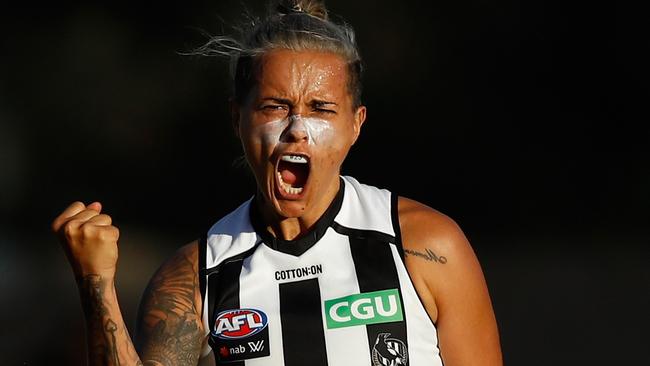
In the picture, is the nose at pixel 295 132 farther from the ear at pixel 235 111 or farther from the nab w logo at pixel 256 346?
the nab w logo at pixel 256 346

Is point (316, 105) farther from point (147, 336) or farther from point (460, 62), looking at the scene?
point (460, 62)

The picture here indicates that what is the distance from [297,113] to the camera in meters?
2.47

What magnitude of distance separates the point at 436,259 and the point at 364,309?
22cm

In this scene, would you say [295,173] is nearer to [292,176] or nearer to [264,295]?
[292,176]

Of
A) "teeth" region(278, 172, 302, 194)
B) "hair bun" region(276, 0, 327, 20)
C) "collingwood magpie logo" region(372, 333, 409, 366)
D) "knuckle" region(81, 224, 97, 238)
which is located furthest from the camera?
"hair bun" region(276, 0, 327, 20)

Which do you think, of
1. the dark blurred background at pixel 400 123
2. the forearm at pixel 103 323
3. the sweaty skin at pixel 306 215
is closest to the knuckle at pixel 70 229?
the forearm at pixel 103 323

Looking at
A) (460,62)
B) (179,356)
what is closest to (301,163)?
(179,356)

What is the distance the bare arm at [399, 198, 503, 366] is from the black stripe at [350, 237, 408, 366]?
5cm

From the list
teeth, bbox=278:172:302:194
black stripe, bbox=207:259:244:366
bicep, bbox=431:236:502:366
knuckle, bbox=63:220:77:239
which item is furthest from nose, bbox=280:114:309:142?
knuckle, bbox=63:220:77:239

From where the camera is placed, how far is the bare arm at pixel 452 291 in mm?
2445

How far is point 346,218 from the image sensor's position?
2607 millimetres

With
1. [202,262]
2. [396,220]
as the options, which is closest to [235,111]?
[202,262]

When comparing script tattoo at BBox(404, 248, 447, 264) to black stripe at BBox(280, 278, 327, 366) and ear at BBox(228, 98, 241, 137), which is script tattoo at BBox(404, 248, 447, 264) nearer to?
black stripe at BBox(280, 278, 327, 366)

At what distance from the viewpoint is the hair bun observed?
8.61 feet
